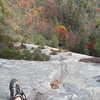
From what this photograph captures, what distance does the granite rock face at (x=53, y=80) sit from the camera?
8.72m

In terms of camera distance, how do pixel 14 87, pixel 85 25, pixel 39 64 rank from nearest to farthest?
pixel 14 87
pixel 39 64
pixel 85 25

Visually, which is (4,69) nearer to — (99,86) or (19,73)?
(19,73)

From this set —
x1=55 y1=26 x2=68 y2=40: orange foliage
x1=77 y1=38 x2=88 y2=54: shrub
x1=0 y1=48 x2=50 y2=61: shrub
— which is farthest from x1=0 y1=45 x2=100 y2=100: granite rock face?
x1=55 y1=26 x2=68 y2=40: orange foliage

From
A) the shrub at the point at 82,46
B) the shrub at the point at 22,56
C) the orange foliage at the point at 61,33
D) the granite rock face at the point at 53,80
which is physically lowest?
the orange foliage at the point at 61,33

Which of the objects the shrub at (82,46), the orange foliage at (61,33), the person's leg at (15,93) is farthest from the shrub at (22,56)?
the orange foliage at (61,33)

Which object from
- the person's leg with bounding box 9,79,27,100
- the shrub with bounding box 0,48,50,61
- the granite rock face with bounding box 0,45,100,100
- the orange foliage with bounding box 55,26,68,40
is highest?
the person's leg with bounding box 9,79,27,100

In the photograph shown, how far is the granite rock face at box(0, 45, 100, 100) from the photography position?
343 inches

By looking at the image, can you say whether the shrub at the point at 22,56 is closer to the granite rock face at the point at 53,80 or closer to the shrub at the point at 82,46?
the granite rock face at the point at 53,80

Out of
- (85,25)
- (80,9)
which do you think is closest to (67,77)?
(85,25)

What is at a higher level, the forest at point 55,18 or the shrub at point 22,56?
the shrub at point 22,56

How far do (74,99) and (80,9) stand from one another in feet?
260

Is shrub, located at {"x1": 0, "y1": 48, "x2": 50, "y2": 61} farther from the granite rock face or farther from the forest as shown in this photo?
the forest

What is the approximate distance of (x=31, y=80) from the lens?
9953 mm

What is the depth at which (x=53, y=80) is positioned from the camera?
10547 mm
